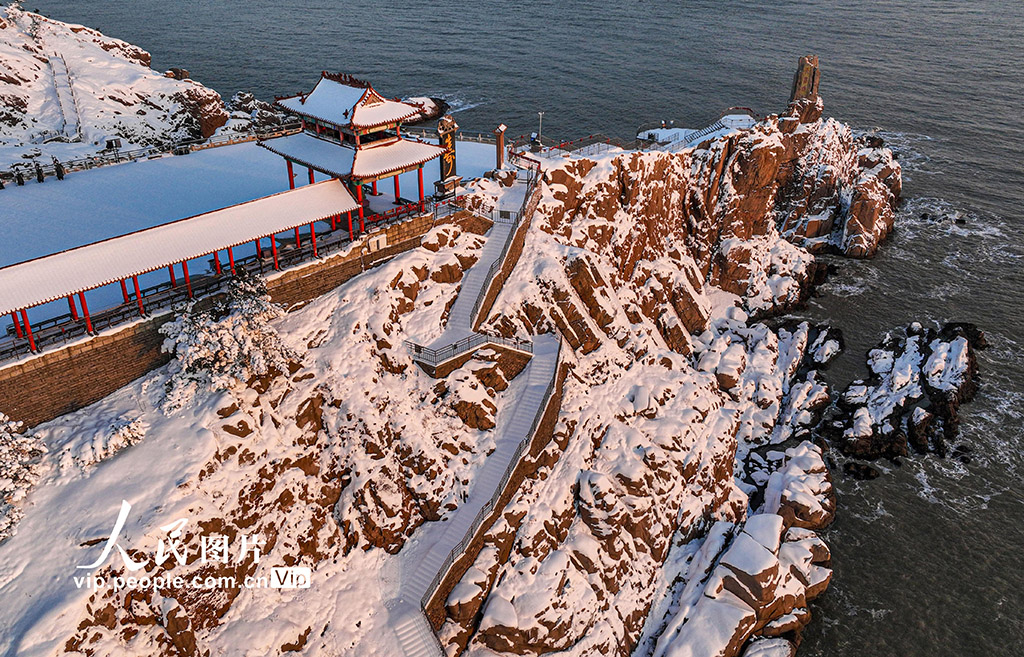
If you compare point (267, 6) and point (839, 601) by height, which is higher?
point (267, 6)

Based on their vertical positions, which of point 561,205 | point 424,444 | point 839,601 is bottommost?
point 839,601

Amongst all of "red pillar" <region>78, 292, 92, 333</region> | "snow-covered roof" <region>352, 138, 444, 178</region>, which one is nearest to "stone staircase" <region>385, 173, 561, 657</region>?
"snow-covered roof" <region>352, 138, 444, 178</region>

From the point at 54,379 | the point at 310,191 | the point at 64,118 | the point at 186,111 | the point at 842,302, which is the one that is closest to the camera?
the point at 54,379

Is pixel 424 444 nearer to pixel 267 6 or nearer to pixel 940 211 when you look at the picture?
pixel 940 211

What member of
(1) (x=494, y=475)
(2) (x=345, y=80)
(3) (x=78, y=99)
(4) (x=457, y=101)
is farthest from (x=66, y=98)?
(1) (x=494, y=475)

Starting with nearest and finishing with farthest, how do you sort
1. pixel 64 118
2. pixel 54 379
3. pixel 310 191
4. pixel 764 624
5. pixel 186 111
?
pixel 54 379 < pixel 764 624 < pixel 310 191 < pixel 64 118 < pixel 186 111

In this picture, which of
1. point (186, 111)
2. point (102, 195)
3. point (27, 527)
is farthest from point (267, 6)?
point (27, 527)

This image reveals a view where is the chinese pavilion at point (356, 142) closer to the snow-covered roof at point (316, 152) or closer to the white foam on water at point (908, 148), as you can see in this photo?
the snow-covered roof at point (316, 152)
